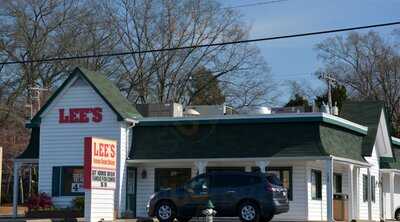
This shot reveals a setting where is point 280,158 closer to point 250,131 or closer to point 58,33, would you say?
point 250,131

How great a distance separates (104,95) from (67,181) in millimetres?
4472

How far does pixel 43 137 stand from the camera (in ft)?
125

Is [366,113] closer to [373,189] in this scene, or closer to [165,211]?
[373,189]

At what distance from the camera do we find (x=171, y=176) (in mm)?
38125

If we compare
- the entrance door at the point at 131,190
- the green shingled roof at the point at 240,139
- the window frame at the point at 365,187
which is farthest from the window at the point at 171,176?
the window frame at the point at 365,187

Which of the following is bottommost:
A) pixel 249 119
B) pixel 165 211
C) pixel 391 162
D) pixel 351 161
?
pixel 165 211

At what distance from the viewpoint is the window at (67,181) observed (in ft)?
123

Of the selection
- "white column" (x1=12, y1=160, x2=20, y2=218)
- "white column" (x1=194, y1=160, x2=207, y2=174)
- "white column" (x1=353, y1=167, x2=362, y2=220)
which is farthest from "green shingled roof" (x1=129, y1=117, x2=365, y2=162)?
"white column" (x1=12, y1=160, x2=20, y2=218)

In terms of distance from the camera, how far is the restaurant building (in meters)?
35.4

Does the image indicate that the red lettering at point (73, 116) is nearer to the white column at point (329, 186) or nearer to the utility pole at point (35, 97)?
the white column at point (329, 186)

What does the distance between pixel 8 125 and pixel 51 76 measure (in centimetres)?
537

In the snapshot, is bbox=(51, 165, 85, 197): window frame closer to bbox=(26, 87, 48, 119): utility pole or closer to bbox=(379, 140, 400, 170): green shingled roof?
bbox=(379, 140, 400, 170): green shingled roof

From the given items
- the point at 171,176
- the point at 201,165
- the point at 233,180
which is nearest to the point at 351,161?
the point at 201,165

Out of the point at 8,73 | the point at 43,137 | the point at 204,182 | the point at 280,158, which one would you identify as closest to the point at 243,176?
the point at 204,182
